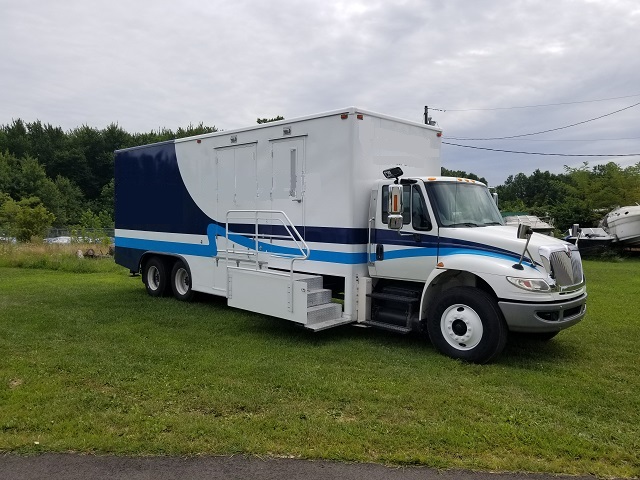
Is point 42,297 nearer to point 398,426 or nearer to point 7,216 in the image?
point 398,426

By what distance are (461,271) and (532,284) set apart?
908 mm

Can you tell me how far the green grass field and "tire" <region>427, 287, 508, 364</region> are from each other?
0.24m

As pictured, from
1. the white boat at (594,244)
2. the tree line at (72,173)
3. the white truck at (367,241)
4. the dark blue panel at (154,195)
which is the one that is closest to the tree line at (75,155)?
the tree line at (72,173)

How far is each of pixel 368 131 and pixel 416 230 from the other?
5.47 ft

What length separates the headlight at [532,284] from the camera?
6.29 m

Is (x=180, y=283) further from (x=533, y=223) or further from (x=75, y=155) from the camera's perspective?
(x=75, y=155)

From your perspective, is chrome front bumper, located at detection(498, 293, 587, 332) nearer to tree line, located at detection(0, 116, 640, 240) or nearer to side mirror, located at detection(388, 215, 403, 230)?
side mirror, located at detection(388, 215, 403, 230)

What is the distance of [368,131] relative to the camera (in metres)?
7.77

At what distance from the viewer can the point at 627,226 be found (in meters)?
24.1

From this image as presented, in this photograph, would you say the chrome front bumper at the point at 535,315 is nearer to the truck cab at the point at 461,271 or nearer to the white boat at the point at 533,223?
the truck cab at the point at 461,271

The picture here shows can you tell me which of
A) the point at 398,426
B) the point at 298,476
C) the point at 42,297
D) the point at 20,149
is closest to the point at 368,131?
the point at 398,426

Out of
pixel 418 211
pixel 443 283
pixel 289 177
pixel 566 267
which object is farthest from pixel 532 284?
pixel 289 177

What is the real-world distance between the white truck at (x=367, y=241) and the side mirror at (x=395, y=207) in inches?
0.8

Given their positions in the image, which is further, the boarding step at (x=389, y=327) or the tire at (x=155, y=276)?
the tire at (x=155, y=276)
